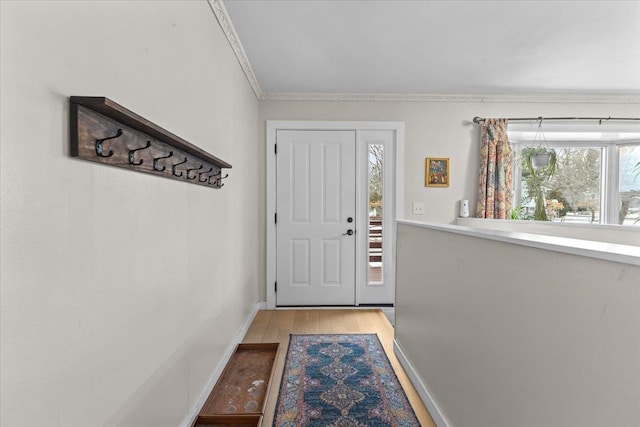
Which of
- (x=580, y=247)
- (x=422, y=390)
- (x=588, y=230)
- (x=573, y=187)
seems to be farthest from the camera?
(x=573, y=187)

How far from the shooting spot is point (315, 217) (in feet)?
12.4

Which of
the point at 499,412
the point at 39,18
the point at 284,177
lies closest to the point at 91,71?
the point at 39,18

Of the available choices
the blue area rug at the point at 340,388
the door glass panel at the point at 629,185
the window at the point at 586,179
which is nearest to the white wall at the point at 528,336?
the blue area rug at the point at 340,388

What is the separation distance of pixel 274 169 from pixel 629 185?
4.00m

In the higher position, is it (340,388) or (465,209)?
(465,209)

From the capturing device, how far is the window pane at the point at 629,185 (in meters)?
4.04

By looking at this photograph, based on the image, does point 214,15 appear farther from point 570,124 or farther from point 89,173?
point 570,124

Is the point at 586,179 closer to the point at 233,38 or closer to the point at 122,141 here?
the point at 233,38

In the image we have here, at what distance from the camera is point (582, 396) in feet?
2.71

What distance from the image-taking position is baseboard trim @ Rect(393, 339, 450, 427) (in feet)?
5.65

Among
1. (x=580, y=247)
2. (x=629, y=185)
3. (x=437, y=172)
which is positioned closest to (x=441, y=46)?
(x=437, y=172)

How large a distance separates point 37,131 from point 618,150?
5306 millimetres

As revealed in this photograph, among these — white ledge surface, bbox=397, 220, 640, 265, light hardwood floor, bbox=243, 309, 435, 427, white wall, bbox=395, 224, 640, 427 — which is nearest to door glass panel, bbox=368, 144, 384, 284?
light hardwood floor, bbox=243, 309, 435, 427

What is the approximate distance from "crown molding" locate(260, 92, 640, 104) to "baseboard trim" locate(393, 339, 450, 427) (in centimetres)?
247
